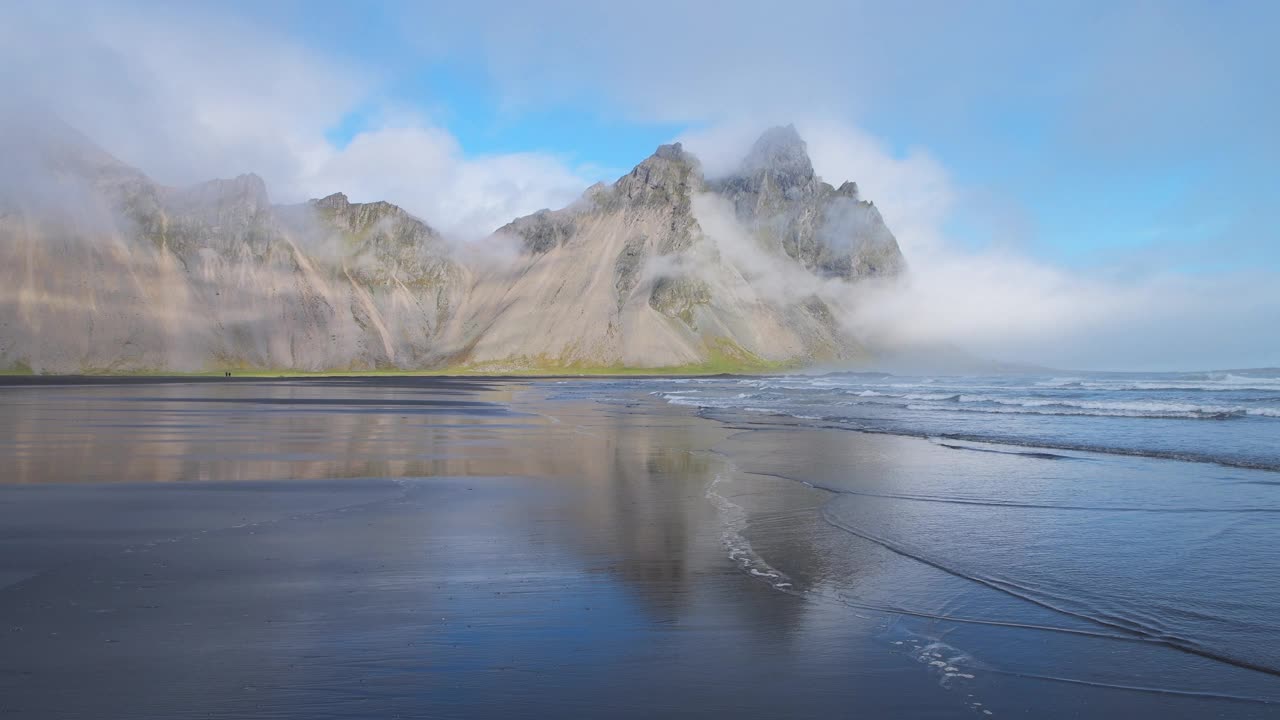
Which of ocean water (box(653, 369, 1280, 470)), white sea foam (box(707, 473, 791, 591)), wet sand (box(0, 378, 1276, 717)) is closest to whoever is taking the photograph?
wet sand (box(0, 378, 1276, 717))

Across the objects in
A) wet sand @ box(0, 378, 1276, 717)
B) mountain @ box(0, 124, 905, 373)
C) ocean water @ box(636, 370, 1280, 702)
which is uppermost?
mountain @ box(0, 124, 905, 373)

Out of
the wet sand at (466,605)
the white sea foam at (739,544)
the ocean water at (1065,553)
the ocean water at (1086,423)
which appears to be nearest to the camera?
the wet sand at (466,605)

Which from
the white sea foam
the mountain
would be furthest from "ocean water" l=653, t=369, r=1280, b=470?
the mountain

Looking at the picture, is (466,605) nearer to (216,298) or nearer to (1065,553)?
(1065,553)

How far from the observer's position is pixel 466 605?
9117mm

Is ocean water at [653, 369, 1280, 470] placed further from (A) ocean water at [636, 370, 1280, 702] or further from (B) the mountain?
(B) the mountain

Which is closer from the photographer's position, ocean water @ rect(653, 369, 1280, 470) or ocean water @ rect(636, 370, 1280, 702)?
ocean water @ rect(636, 370, 1280, 702)

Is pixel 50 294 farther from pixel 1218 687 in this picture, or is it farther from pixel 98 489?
pixel 1218 687

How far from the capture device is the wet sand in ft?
21.7

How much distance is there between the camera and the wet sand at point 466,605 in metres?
6.61

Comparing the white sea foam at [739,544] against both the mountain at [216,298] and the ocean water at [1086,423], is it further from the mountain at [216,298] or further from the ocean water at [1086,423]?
the mountain at [216,298]

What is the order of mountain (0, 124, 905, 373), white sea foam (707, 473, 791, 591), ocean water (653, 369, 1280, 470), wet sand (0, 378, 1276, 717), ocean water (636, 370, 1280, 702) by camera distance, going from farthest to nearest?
mountain (0, 124, 905, 373) < ocean water (653, 369, 1280, 470) < white sea foam (707, 473, 791, 591) < ocean water (636, 370, 1280, 702) < wet sand (0, 378, 1276, 717)

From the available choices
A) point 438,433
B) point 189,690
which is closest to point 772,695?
point 189,690

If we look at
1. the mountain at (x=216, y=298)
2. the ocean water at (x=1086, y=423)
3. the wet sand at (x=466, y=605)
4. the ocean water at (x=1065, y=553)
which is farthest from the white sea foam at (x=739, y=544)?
the mountain at (x=216, y=298)
